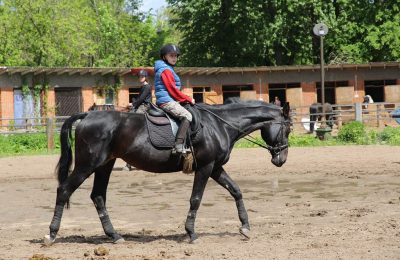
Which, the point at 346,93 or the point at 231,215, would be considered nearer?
the point at 231,215

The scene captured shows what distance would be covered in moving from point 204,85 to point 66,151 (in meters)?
32.5

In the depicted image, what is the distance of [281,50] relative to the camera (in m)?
48.6

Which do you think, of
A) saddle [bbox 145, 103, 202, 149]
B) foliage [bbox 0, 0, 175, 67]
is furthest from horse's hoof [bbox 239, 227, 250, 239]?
foliage [bbox 0, 0, 175, 67]

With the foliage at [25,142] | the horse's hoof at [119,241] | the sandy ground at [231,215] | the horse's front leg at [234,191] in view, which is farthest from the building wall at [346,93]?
the horse's hoof at [119,241]

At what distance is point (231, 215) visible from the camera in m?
11.7

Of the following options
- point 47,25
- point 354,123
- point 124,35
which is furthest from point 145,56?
point 354,123

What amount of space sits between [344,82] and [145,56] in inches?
777

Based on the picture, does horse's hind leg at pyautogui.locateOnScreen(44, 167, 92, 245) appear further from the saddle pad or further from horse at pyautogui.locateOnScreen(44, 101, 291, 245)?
the saddle pad

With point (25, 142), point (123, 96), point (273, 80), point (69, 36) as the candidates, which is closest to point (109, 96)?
point (123, 96)

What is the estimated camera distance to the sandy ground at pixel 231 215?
854 centimetres

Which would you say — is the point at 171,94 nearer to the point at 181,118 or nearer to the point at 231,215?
the point at 181,118

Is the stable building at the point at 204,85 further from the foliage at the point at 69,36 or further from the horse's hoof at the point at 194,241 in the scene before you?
the horse's hoof at the point at 194,241

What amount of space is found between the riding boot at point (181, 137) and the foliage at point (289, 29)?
35.7 m

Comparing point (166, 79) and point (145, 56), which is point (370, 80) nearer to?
point (145, 56)
